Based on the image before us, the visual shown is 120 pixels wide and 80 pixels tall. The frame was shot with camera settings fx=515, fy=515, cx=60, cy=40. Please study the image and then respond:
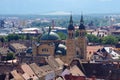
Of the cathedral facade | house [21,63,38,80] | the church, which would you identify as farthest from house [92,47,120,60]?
house [21,63,38,80]

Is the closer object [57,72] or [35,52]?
[57,72]

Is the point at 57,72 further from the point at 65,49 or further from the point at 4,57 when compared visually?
the point at 4,57

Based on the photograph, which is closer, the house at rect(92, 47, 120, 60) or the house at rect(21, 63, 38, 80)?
the house at rect(21, 63, 38, 80)

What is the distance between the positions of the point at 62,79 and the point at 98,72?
1009cm

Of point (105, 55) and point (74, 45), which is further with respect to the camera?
point (105, 55)

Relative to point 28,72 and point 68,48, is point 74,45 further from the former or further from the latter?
point 28,72

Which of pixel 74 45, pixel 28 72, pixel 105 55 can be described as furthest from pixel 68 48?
pixel 28 72

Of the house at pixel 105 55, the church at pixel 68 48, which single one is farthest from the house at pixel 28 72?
the house at pixel 105 55

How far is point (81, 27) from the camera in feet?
264

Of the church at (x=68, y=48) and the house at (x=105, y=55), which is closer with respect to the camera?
the church at (x=68, y=48)

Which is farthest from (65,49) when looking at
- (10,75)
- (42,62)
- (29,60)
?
(10,75)

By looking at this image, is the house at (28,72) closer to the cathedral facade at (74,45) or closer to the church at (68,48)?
the church at (68,48)

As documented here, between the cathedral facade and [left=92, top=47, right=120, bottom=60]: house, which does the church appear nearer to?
the cathedral facade

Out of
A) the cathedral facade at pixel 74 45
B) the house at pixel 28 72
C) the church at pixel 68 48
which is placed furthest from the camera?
the church at pixel 68 48
